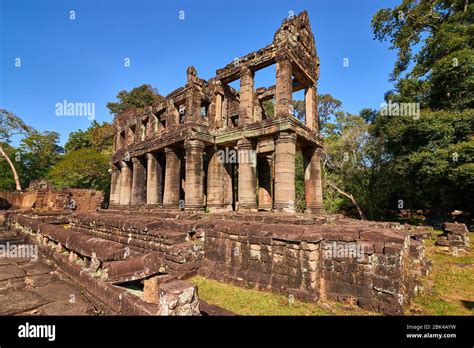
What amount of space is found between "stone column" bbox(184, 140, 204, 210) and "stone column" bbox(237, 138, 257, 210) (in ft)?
7.68

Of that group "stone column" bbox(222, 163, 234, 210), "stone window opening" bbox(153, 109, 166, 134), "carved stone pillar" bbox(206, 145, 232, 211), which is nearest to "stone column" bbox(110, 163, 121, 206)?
"stone window opening" bbox(153, 109, 166, 134)

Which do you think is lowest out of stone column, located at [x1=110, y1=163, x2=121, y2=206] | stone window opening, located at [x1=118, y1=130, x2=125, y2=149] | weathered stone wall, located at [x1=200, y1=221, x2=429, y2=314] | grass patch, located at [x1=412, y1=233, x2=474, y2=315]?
grass patch, located at [x1=412, y1=233, x2=474, y2=315]

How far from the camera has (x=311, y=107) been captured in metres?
13.2

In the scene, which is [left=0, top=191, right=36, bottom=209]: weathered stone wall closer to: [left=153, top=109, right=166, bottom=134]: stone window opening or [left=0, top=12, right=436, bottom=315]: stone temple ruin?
[left=0, top=12, right=436, bottom=315]: stone temple ruin

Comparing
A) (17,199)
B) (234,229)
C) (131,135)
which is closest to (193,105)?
(234,229)

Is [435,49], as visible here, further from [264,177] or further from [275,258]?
[275,258]

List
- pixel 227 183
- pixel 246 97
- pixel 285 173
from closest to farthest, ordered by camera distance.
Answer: pixel 285 173 < pixel 246 97 < pixel 227 183

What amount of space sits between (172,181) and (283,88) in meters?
7.93

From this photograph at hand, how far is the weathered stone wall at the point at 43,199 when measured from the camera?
58.0 ft

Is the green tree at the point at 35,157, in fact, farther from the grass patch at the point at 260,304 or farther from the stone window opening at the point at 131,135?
the grass patch at the point at 260,304

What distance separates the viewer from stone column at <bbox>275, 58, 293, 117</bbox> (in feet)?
34.3
